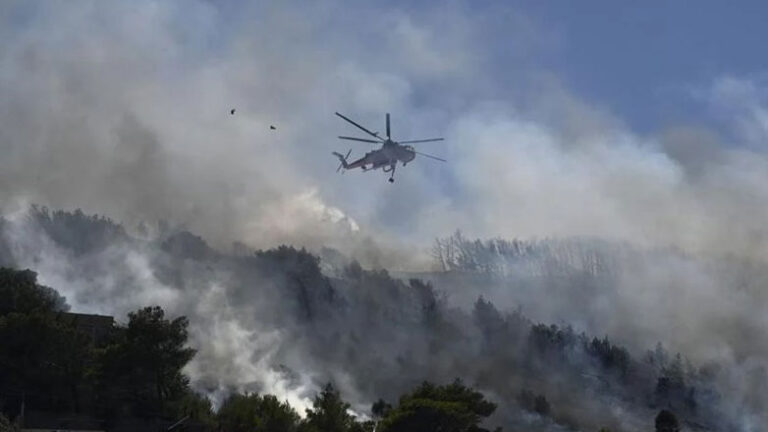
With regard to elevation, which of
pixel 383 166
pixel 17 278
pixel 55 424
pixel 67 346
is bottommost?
pixel 55 424

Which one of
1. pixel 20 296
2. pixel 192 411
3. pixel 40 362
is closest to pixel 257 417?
pixel 192 411

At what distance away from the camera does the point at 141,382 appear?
103m

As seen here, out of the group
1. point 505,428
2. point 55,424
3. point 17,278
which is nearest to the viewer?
point 55,424

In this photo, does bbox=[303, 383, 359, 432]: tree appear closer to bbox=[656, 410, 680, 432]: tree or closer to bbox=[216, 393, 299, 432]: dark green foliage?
bbox=[216, 393, 299, 432]: dark green foliage

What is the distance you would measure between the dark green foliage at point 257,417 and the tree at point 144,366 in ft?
21.9

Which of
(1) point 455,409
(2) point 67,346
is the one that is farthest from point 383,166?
(2) point 67,346

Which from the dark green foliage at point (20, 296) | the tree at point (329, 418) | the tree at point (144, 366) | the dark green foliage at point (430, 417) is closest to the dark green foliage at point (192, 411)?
the tree at point (144, 366)

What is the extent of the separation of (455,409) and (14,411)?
44678 millimetres

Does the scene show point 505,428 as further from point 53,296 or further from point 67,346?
point 67,346

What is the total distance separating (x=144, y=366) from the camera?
335 feet

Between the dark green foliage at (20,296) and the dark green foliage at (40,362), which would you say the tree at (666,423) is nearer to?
the dark green foliage at (40,362)

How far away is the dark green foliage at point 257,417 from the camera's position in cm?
10594

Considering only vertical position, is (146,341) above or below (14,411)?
above

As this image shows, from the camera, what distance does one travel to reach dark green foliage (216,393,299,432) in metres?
106
